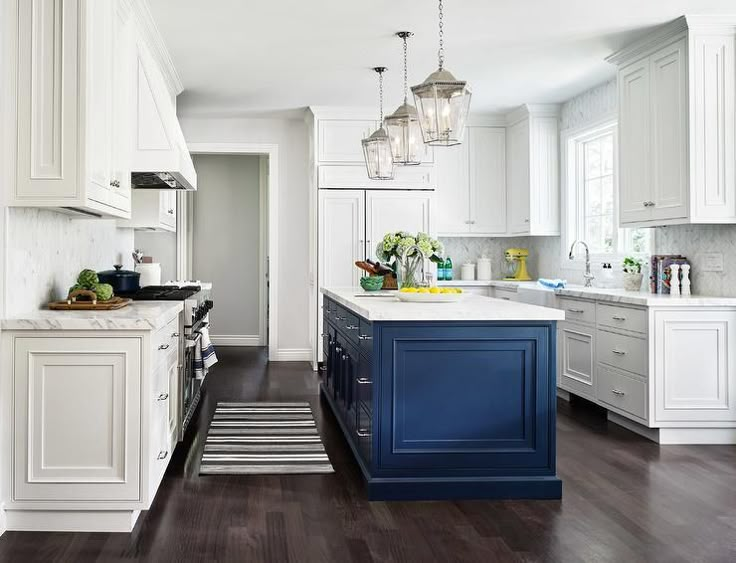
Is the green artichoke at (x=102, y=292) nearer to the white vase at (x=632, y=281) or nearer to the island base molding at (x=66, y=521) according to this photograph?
the island base molding at (x=66, y=521)

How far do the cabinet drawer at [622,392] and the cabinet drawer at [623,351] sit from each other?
2.6 inches

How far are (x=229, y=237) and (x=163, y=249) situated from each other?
1.14 meters

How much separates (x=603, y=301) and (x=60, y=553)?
12.0 ft

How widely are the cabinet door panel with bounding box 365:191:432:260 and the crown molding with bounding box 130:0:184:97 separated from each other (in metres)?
2.11

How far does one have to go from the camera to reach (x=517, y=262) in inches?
298

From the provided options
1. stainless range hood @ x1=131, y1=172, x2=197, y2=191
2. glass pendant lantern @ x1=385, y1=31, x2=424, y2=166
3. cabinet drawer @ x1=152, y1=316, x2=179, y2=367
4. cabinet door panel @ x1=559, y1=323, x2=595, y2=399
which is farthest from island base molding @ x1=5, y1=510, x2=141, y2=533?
cabinet door panel @ x1=559, y1=323, x2=595, y2=399

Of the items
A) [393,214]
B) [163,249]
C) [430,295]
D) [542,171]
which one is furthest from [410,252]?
[163,249]

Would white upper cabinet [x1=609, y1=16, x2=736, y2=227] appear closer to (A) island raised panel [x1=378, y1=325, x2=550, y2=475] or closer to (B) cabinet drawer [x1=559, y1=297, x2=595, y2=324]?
(B) cabinet drawer [x1=559, y1=297, x2=595, y2=324]

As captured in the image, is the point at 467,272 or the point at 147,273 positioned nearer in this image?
the point at 147,273

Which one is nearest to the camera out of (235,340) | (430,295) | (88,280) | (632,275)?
(88,280)

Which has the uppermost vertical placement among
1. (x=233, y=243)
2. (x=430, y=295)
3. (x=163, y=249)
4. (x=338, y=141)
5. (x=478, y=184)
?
(x=338, y=141)

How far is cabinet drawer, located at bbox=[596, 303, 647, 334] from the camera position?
14.3 ft

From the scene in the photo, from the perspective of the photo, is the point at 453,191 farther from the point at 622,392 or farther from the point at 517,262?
the point at 622,392

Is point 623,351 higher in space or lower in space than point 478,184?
lower
